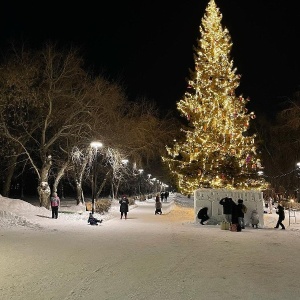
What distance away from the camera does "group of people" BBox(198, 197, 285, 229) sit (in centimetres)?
1977

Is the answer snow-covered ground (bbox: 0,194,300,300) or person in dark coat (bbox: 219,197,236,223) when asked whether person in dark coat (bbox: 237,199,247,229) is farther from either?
snow-covered ground (bbox: 0,194,300,300)

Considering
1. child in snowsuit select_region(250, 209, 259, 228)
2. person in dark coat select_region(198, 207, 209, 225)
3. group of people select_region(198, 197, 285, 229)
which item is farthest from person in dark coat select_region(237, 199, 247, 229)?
person in dark coat select_region(198, 207, 209, 225)

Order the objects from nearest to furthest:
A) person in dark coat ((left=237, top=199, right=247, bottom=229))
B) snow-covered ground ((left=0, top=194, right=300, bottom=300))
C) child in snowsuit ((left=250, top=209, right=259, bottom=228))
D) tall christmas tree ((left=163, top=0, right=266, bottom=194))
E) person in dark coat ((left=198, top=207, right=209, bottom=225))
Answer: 1. snow-covered ground ((left=0, top=194, right=300, bottom=300))
2. person in dark coat ((left=237, top=199, right=247, bottom=229))
3. child in snowsuit ((left=250, top=209, right=259, bottom=228))
4. person in dark coat ((left=198, top=207, right=209, bottom=225))
5. tall christmas tree ((left=163, top=0, right=266, bottom=194))

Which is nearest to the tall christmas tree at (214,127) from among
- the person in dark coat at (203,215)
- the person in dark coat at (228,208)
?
the person in dark coat at (203,215)

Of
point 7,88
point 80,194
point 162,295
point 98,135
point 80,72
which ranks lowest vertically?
point 162,295

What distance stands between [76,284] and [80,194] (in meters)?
31.6

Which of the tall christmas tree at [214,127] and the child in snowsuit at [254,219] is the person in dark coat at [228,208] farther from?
the tall christmas tree at [214,127]

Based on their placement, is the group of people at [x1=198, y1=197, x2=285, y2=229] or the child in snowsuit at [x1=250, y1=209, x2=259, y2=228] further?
the child in snowsuit at [x1=250, y1=209, x2=259, y2=228]

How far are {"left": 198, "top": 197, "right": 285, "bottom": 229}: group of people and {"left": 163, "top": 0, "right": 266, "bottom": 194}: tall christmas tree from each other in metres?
8.34

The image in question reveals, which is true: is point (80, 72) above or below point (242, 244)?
above

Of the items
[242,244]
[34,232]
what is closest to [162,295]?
[242,244]

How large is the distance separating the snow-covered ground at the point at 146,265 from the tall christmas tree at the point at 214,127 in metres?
13.4

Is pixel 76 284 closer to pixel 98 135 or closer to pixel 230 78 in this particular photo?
pixel 98 135

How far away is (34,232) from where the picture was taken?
676 inches
